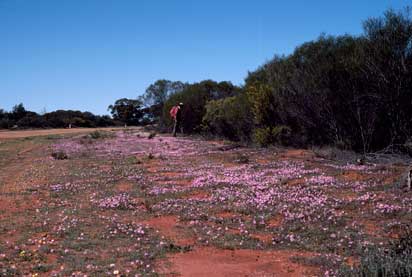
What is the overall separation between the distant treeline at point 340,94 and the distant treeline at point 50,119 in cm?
7333

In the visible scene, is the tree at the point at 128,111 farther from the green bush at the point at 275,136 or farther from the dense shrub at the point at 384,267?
the dense shrub at the point at 384,267

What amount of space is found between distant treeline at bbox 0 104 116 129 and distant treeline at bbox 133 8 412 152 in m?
73.3

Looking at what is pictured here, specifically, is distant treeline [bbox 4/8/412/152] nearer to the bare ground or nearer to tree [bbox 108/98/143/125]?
the bare ground

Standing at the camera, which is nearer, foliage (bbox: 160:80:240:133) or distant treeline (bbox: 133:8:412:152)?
distant treeline (bbox: 133:8:412:152)

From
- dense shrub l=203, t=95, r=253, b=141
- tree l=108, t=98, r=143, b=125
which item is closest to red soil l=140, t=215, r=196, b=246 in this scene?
dense shrub l=203, t=95, r=253, b=141

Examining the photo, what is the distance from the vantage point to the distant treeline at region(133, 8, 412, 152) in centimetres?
2114

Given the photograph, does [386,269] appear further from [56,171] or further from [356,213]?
[56,171]

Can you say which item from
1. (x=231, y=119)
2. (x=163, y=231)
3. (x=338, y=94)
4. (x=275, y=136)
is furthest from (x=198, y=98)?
(x=163, y=231)

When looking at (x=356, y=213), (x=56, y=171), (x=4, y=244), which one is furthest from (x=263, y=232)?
(x=56, y=171)

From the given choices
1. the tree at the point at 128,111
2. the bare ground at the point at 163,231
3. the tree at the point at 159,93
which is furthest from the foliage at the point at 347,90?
the tree at the point at 128,111

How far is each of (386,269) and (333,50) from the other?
828 inches

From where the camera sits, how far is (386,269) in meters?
4.81

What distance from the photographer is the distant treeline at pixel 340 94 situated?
69.4 feet

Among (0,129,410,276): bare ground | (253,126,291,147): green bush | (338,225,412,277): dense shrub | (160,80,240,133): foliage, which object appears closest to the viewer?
(338,225,412,277): dense shrub
